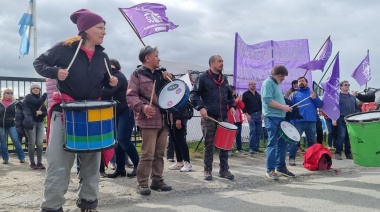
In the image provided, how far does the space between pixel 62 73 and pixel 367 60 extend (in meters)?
13.6

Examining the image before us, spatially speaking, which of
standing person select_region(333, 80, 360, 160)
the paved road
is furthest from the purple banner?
the paved road

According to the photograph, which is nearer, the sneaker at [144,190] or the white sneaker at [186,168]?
the sneaker at [144,190]

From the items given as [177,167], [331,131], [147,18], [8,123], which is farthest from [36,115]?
[331,131]

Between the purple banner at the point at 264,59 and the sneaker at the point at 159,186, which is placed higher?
the purple banner at the point at 264,59

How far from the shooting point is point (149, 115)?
5.17m

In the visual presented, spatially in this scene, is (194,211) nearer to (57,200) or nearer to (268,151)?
(57,200)

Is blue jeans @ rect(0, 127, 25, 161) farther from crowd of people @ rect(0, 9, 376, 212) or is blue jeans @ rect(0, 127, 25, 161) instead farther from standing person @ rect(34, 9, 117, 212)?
standing person @ rect(34, 9, 117, 212)

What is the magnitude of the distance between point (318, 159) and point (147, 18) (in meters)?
4.35

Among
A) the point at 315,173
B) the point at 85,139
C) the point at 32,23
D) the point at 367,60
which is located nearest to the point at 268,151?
the point at 315,173

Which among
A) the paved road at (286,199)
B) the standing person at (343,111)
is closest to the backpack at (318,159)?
the paved road at (286,199)

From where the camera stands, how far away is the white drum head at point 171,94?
5402 mm

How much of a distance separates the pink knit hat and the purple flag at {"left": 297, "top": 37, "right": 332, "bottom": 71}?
606 centimetres

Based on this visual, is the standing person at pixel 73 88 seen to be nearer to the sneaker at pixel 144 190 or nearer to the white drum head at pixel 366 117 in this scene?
the sneaker at pixel 144 190

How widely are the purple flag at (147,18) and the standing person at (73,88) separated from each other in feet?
10.5
